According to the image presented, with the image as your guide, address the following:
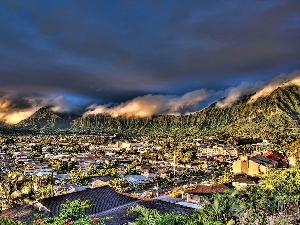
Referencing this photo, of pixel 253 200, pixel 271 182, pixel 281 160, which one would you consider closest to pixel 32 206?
pixel 253 200

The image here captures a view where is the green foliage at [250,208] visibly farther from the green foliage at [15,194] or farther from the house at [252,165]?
the house at [252,165]

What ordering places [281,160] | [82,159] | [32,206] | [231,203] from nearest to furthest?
[231,203] → [32,206] → [281,160] → [82,159]

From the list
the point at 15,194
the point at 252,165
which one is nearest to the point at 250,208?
the point at 15,194

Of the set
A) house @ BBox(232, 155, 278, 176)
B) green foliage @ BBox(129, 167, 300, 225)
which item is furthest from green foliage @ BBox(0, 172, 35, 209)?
Answer: house @ BBox(232, 155, 278, 176)

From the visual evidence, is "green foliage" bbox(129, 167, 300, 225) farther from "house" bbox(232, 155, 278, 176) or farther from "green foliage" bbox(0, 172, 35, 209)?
"house" bbox(232, 155, 278, 176)

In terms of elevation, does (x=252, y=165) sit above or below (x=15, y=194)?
above

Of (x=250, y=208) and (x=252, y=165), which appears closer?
(x=250, y=208)

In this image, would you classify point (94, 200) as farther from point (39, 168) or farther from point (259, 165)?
point (39, 168)

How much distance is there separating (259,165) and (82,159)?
5312 cm

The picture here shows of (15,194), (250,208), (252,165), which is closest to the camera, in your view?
(250,208)

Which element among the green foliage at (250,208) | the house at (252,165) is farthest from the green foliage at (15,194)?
the house at (252,165)

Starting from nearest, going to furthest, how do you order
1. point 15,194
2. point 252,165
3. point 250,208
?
point 250,208
point 15,194
point 252,165

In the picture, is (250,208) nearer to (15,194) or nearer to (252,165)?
(15,194)

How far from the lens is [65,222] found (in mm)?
9883
